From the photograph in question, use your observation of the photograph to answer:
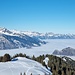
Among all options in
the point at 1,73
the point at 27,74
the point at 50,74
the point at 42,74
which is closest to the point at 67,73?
the point at 50,74

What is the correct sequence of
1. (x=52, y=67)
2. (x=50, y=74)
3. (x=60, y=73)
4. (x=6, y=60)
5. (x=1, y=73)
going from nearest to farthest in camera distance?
(x=1, y=73)
(x=50, y=74)
(x=60, y=73)
(x=52, y=67)
(x=6, y=60)

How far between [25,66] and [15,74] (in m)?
15.6

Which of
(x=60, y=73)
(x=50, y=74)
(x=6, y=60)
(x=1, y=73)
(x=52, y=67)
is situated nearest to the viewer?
(x=1, y=73)

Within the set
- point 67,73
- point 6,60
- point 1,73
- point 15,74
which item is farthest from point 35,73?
point 6,60

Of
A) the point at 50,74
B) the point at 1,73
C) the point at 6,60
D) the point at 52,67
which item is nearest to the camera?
the point at 1,73

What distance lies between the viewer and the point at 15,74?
267 ft

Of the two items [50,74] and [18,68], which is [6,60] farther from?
[50,74]

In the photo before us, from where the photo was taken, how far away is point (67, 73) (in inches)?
3853

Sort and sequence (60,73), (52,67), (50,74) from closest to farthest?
(50,74)
(60,73)
(52,67)

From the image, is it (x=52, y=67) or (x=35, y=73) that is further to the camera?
(x=52, y=67)

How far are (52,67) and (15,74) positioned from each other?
28544 mm

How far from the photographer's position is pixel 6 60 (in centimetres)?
11181

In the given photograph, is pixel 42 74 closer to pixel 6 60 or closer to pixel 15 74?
pixel 15 74

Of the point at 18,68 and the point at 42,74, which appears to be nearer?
the point at 42,74
